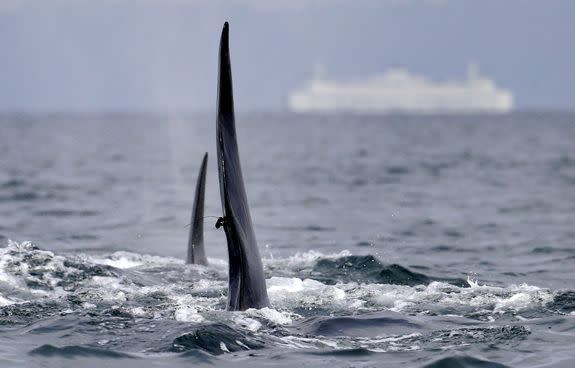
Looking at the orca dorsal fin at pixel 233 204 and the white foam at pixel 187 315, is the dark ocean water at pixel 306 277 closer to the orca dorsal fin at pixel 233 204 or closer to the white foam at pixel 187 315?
the white foam at pixel 187 315

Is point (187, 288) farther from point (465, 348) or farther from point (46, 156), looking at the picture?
point (46, 156)

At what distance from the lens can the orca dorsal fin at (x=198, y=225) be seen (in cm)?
1355

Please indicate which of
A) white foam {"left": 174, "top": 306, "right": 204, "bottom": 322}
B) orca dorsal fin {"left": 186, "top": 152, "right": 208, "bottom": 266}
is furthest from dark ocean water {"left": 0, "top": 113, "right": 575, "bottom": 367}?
orca dorsal fin {"left": 186, "top": 152, "right": 208, "bottom": 266}

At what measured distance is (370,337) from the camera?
10.0 meters

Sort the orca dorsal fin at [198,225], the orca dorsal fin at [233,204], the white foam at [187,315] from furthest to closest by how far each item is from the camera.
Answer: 1. the orca dorsal fin at [198,225]
2. the white foam at [187,315]
3. the orca dorsal fin at [233,204]

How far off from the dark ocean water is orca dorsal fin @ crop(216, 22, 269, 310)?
0.34m

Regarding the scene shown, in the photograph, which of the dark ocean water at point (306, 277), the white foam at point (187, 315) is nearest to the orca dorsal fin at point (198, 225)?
the dark ocean water at point (306, 277)

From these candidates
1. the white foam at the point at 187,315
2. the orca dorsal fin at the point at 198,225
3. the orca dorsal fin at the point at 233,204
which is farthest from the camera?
the orca dorsal fin at the point at 198,225

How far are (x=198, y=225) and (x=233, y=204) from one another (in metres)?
4.66

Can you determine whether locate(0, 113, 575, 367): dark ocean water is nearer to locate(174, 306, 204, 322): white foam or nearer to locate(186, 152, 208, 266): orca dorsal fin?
locate(174, 306, 204, 322): white foam

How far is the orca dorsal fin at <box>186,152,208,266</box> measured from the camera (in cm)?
1355

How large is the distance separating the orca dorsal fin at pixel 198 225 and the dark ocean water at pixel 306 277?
0.30m

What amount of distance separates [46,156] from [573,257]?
137 feet

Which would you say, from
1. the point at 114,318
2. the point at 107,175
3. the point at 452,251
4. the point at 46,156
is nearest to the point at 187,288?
the point at 114,318
